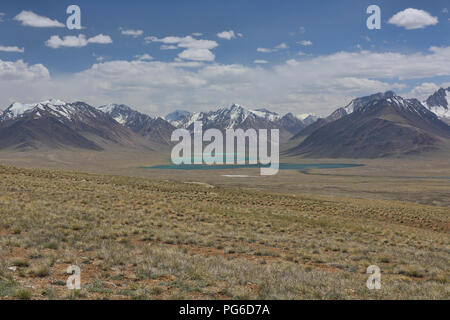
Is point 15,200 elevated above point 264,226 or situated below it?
above

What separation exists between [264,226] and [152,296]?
53.4 feet

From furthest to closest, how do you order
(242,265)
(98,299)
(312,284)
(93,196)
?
1. (93,196)
2. (242,265)
3. (312,284)
4. (98,299)

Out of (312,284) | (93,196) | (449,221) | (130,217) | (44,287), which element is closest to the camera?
(44,287)

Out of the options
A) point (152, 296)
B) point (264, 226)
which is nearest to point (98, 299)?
point (152, 296)

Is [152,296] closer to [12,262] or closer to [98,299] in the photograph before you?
[98,299]

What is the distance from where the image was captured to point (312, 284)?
10.8 m

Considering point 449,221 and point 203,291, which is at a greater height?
point 203,291

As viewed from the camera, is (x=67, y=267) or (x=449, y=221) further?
(x=449, y=221)

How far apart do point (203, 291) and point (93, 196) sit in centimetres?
2228

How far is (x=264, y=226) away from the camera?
80.5 ft

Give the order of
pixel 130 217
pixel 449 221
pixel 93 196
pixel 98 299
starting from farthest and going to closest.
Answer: pixel 449 221 → pixel 93 196 → pixel 130 217 → pixel 98 299

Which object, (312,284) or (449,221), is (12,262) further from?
(449,221)
